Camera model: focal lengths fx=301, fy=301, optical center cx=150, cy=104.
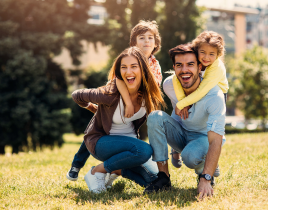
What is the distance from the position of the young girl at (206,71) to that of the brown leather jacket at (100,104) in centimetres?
64

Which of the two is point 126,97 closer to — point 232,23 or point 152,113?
point 152,113

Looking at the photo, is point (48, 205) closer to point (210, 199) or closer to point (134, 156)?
point (134, 156)

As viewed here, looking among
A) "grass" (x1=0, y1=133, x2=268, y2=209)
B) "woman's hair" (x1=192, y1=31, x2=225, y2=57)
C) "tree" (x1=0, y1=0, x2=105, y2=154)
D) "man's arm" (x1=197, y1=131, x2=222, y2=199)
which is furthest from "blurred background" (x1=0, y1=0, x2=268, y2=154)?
"man's arm" (x1=197, y1=131, x2=222, y2=199)

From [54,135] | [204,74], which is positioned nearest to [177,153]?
[204,74]

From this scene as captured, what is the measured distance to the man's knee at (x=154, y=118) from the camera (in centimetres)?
298

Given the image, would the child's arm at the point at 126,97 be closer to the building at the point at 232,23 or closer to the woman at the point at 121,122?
the woman at the point at 121,122

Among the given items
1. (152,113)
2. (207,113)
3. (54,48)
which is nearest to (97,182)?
(152,113)

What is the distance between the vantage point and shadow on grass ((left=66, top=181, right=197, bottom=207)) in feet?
8.45

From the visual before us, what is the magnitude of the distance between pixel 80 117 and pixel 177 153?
12.3 m

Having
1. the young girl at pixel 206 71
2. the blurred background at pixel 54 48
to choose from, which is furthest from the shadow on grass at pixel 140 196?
the blurred background at pixel 54 48

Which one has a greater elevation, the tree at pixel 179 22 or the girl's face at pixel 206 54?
the tree at pixel 179 22

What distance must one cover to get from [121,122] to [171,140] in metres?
0.56

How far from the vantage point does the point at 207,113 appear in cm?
298
